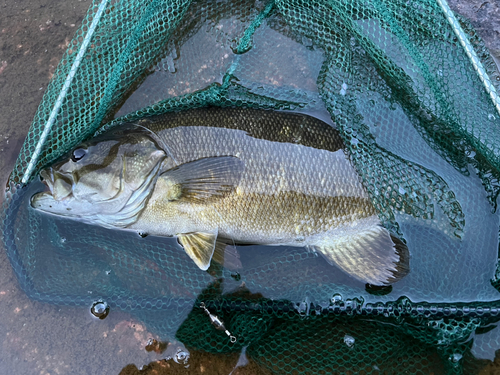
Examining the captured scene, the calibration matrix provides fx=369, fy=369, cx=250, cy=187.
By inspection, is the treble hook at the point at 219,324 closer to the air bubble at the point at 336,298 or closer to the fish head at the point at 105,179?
the air bubble at the point at 336,298

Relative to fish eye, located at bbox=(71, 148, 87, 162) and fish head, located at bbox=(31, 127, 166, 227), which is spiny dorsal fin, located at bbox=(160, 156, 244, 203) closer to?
fish head, located at bbox=(31, 127, 166, 227)

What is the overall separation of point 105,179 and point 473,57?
2.29 metres

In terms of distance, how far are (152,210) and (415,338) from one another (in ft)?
5.79

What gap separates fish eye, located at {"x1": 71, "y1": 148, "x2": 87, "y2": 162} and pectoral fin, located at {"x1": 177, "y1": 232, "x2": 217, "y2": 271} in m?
0.78

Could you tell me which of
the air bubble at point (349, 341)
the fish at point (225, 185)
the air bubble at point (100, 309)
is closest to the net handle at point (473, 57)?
the fish at point (225, 185)

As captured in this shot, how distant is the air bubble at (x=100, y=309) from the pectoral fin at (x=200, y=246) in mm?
667

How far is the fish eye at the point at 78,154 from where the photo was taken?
7.32ft

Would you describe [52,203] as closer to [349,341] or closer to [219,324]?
[219,324]

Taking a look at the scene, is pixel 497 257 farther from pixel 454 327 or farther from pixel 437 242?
pixel 454 327

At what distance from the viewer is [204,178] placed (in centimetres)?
224

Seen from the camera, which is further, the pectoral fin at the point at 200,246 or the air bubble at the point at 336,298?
the pectoral fin at the point at 200,246

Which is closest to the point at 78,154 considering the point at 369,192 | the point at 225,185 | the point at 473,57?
the point at 225,185

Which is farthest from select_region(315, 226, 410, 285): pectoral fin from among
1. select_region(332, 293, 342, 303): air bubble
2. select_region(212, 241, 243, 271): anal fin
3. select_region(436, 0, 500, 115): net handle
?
select_region(436, 0, 500, 115): net handle

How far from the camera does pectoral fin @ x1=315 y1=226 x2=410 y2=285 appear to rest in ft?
7.65
